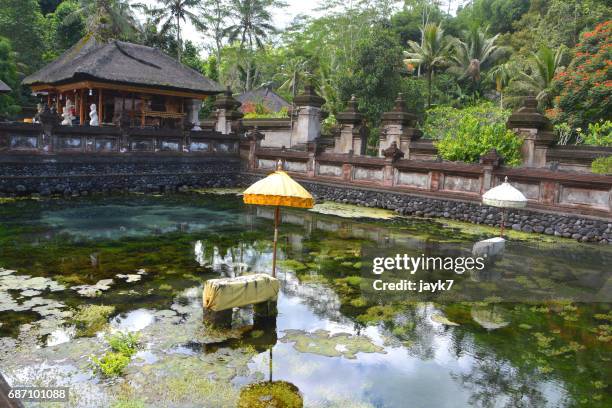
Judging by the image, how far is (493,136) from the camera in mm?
17406

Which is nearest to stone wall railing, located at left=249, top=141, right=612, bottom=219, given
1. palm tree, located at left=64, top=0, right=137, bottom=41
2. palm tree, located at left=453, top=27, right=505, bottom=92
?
palm tree, located at left=64, top=0, right=137, bottom=41

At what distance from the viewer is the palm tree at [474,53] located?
40.6 meters

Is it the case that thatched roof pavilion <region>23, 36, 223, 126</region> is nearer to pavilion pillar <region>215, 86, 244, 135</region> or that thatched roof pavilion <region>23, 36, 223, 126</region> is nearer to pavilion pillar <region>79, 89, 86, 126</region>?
pavilion pillar <region>79, 89, 86, 126</region>

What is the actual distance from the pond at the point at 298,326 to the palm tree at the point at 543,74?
19564 mm

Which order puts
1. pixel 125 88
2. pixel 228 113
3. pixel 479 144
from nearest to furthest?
pixel 479 144 → pixel 125 88 → pixel 228 113

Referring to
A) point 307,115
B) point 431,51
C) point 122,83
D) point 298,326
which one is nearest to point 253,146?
point 307,115

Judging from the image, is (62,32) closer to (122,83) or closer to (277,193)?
(122,83)

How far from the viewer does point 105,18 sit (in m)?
31.9

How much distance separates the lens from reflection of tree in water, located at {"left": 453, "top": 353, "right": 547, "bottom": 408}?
545cm

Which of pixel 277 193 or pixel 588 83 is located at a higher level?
pixel 588 83

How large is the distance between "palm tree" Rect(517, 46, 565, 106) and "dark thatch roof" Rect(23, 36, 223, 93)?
62.7 feet

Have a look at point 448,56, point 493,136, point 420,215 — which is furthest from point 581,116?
point 448,56

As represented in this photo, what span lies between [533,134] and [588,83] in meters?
6.53

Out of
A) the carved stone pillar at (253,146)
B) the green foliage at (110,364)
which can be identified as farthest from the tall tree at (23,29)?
the green foliage at (110,364)
